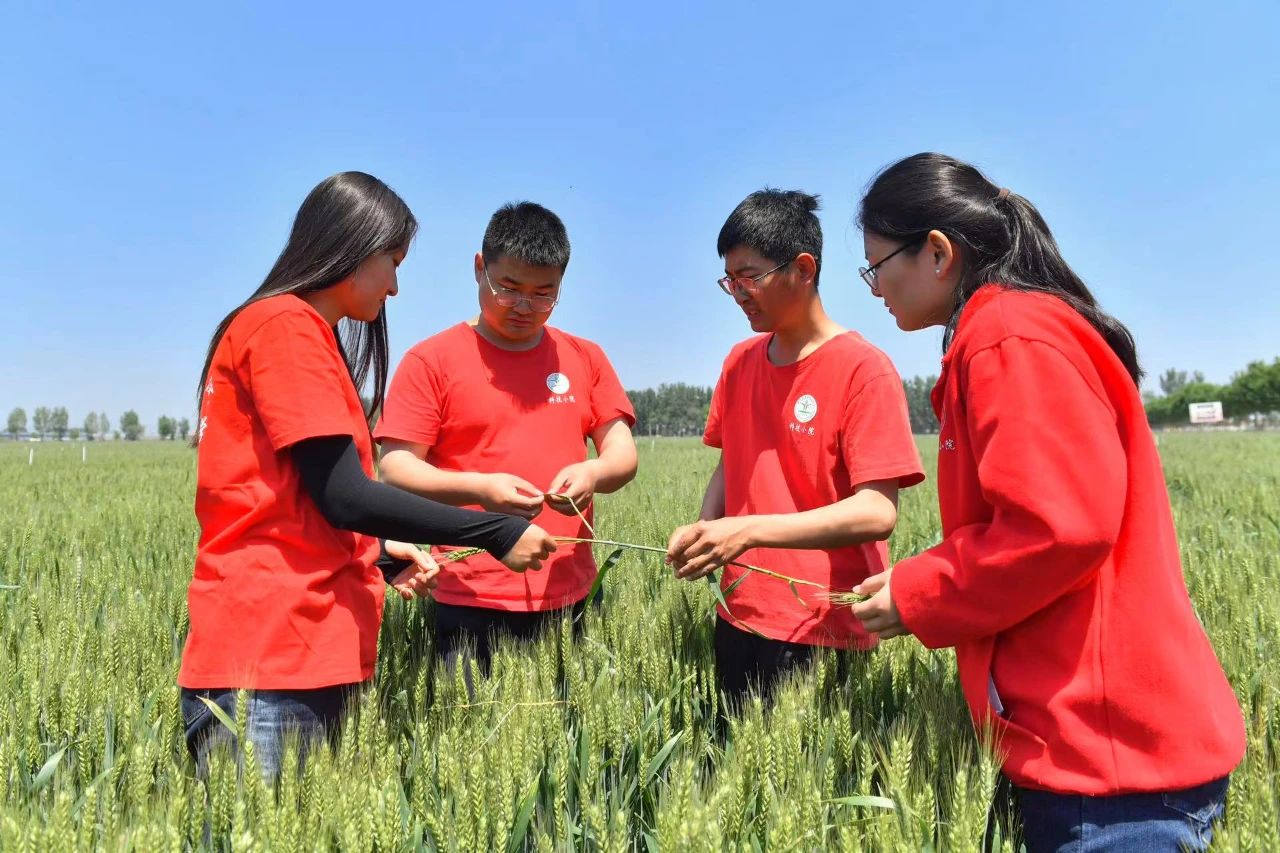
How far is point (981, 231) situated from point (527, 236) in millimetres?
1240

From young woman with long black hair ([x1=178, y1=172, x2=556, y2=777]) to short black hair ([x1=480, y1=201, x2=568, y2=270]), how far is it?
1.91ft

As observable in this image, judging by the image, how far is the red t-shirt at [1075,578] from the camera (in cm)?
114

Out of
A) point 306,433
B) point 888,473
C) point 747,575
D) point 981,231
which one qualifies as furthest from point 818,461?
point 306,433

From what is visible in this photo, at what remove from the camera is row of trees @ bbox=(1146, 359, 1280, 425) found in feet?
243

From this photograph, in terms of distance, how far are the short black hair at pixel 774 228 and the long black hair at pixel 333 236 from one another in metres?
0.82

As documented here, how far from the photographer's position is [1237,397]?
78938 millimetres

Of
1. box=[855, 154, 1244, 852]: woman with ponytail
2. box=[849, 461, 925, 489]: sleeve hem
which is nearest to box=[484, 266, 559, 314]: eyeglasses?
box=[849, 461, 925, 489]: sleeve hem

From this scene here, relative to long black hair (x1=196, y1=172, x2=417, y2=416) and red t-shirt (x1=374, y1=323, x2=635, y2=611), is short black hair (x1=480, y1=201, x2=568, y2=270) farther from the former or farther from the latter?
long black hair (x1=196, y1=172, x2=417, y2=416)

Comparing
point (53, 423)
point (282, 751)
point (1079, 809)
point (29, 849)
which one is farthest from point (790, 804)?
point (53, 423)

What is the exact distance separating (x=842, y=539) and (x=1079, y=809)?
72 cm

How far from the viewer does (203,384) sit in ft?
5.53

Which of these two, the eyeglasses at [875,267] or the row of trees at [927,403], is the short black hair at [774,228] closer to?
the eyeglasses at [875,267]

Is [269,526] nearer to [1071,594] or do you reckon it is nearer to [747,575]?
[747,575]

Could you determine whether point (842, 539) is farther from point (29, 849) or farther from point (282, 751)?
point (29, 849)
